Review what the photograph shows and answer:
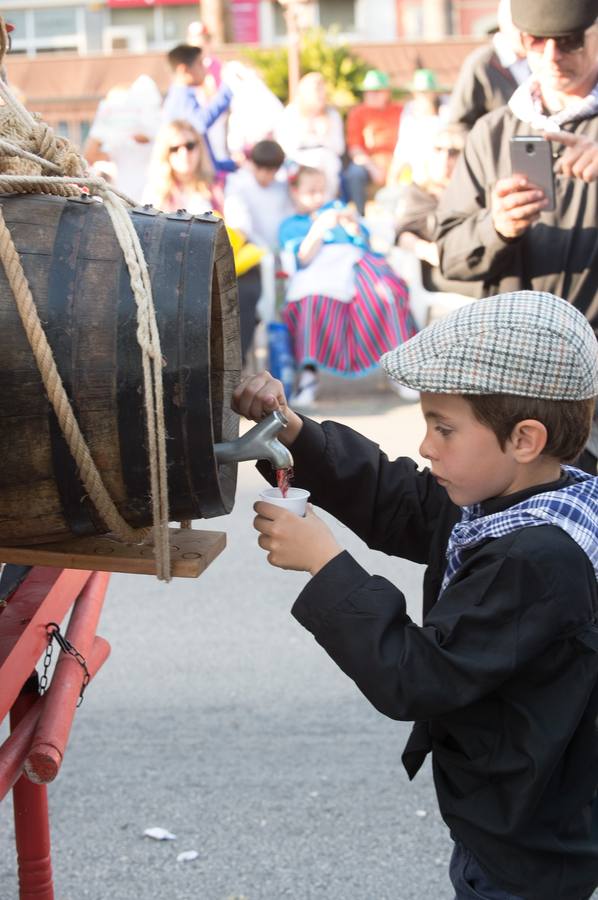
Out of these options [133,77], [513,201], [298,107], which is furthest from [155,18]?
[513,201]

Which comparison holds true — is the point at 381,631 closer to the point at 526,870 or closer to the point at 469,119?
the point at 526,870

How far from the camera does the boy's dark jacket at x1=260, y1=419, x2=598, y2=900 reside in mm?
1644

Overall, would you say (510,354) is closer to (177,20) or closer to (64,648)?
(64,648)

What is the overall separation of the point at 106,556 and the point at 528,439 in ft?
2.04

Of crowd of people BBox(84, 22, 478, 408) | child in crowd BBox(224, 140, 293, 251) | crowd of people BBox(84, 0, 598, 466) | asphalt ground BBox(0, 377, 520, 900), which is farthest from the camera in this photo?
child in crowd BBox(224, 140, 293, 251)

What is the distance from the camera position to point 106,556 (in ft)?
5.46

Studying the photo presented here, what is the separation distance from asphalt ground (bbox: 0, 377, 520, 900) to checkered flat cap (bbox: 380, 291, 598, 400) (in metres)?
1.43

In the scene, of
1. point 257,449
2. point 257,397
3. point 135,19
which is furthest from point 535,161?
point 135,19

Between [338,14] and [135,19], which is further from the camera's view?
[338,14]

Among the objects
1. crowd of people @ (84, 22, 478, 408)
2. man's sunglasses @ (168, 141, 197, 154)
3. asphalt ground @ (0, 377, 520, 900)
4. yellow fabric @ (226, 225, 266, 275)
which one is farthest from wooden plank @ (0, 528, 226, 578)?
man's sunglasses @ (168, 141, 197, 154)

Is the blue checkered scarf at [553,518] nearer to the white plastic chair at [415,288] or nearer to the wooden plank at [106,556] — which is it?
the wooden plank at [106,556]

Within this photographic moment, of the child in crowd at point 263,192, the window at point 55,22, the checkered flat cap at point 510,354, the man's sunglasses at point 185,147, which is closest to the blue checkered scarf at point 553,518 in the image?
the checkered flat cap at point 510,354

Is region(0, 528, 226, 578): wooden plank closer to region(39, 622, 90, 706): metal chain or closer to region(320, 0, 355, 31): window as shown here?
region(39, 622, 90, 706): metal chain

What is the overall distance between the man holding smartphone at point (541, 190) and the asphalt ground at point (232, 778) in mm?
1008
